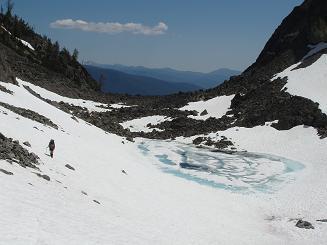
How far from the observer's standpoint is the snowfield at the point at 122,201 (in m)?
19.8

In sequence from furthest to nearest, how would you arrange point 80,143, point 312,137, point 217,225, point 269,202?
point 312,137, point 80,143, point 269,202, point 217,225

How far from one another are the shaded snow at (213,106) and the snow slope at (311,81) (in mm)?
12958

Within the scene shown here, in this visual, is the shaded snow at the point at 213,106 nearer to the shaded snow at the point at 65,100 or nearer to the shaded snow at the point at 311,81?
the shaded snow at the point at 311,81

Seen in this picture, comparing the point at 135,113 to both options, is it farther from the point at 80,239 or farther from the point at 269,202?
the point at 80,239

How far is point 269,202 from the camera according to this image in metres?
43.9

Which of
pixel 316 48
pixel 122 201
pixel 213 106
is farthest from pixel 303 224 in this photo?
pixel 316 48

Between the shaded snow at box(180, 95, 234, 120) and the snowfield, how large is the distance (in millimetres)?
30228

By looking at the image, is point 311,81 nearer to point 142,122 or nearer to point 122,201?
point 142,122

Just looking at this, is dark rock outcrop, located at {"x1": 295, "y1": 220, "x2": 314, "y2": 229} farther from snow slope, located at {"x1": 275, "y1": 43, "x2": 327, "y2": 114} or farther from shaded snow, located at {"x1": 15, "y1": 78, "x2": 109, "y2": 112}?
shaded snow, located at {"x1": 15, "y1": 78, "x2": 109, "y2": 112}

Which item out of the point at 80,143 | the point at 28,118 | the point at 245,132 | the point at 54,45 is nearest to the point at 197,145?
the point at 245,132

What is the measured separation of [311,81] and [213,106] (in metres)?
21.5

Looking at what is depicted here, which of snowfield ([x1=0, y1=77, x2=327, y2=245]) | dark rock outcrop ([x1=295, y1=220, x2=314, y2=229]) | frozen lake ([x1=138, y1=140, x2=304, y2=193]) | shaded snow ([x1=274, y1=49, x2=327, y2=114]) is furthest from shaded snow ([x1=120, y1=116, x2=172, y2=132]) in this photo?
dark rock outcrop ([x1=295, y1=220, x2=314, y2=229])

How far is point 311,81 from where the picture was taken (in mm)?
87625

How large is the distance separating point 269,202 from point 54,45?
127 meters
